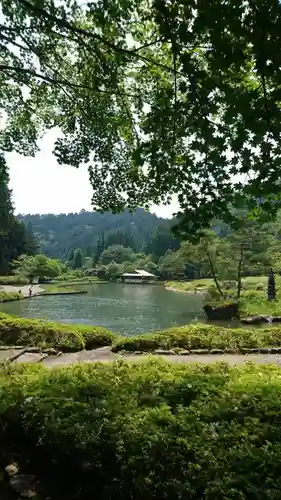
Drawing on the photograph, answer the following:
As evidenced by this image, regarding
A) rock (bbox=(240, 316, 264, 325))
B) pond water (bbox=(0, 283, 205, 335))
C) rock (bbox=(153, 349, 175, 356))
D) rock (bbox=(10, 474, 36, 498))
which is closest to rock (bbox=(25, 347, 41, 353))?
rock (bbox=(153, 349, 175, 356))

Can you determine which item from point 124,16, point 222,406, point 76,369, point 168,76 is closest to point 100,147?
point 168,76

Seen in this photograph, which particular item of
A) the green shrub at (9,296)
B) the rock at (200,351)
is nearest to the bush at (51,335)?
the rock at (200,351)

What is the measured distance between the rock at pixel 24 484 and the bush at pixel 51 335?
196 inches

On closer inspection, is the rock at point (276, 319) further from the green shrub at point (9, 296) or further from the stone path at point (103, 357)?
the green shrub at point (9, 296)

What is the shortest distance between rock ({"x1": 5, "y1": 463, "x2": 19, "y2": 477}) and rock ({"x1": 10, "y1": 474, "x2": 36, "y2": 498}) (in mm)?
56

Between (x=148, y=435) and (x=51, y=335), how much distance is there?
19.2 feet

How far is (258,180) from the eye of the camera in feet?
10.7

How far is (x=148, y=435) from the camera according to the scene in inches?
111

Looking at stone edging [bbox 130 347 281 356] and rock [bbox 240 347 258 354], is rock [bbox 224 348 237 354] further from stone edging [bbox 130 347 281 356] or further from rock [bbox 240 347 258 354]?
rock [bbox 240 347 258 354]

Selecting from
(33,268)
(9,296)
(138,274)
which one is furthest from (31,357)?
(138,274)

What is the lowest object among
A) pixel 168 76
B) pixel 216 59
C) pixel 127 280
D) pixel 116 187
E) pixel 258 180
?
pixel 127 280

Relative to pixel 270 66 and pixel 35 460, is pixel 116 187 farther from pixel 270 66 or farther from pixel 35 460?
pixel 35 460

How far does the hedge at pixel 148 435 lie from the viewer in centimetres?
253

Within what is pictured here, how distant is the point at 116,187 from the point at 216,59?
11.9 ft
